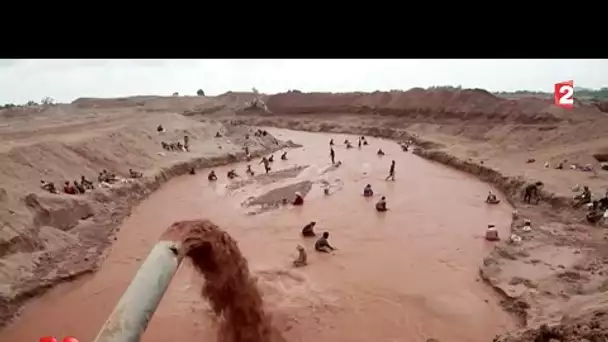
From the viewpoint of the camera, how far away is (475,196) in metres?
17.7

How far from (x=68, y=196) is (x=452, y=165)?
54.3ft

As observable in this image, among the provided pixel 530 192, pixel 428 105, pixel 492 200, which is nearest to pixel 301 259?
pixel 492 200

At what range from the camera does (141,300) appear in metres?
3.60

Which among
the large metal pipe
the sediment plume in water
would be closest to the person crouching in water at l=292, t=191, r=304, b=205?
the sediment plume in water

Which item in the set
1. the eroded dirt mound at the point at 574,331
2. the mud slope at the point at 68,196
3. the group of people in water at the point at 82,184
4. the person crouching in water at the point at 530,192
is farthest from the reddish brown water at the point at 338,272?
the group of people in water at the point at 82,184

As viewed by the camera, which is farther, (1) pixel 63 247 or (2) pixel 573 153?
(2) pixel 573 153

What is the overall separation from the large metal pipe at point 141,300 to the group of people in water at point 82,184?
12393mm

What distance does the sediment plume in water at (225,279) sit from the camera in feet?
17.0

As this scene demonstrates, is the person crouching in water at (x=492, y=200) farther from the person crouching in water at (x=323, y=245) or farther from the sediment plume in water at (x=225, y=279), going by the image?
the sediment plume in water at (x=225, y=279)
